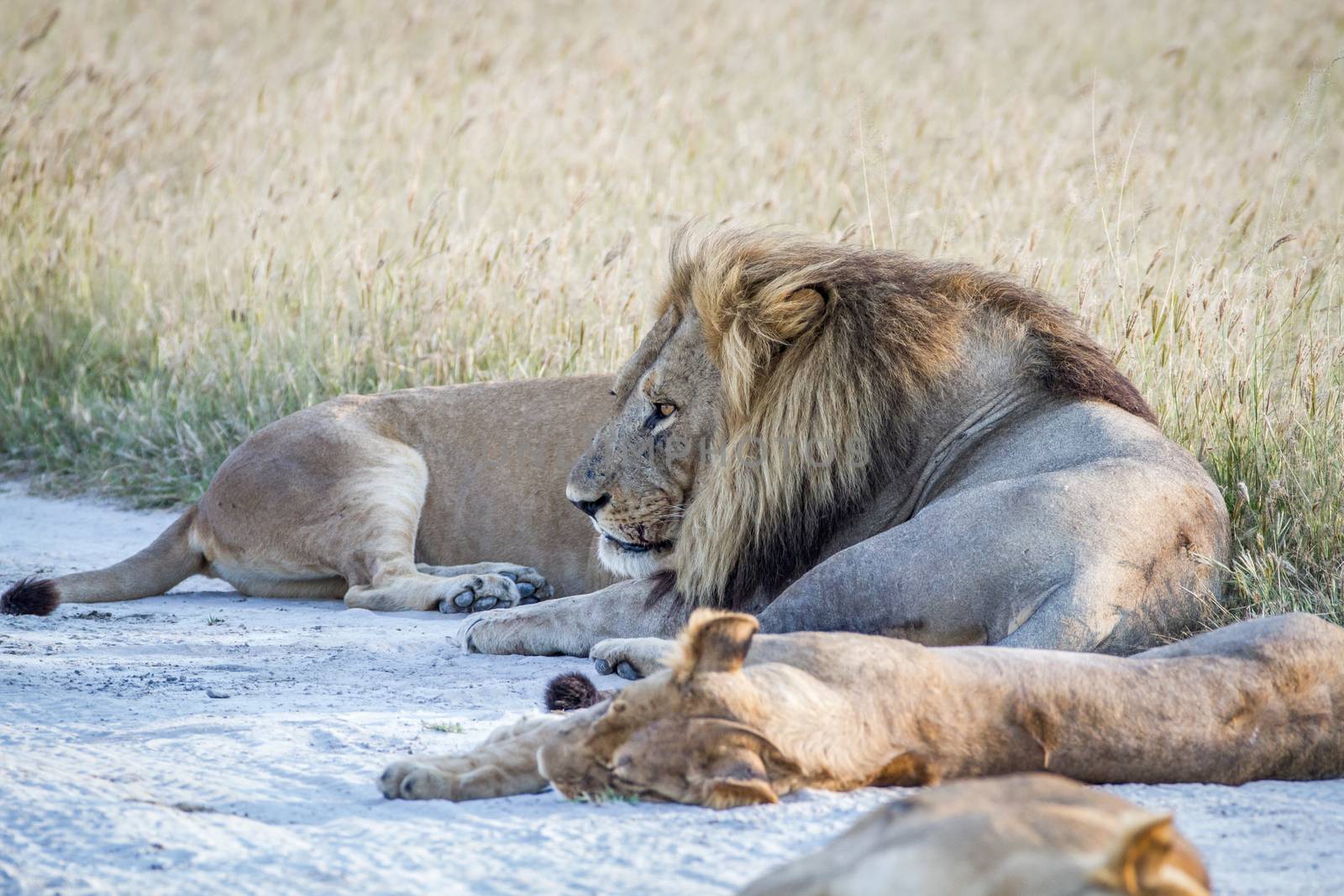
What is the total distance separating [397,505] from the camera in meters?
5.30

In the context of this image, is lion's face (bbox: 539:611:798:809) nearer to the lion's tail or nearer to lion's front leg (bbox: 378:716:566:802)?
lion's front leg (bbox: 378:716:566:802)

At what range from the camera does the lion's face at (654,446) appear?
13.1ft

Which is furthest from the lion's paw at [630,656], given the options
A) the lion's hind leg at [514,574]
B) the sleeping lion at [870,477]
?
the lion's hind leg at [514,574]

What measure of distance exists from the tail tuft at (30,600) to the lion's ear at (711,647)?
292cm

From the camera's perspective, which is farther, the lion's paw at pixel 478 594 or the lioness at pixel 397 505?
the lioness at pixel 397 505

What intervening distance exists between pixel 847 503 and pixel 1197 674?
1250 millimetres

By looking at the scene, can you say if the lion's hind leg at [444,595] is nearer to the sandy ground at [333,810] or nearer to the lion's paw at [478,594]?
the lion's paw at [478,594]

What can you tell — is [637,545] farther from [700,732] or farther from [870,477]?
[700,732]

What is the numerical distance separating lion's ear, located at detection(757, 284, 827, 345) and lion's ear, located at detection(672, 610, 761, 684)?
163cm

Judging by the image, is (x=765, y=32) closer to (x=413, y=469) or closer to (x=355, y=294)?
(x=355, y=294)

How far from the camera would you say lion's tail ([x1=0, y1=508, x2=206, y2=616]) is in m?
4.52

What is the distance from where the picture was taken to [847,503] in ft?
12.4

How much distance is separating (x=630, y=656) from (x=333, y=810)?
104 cm

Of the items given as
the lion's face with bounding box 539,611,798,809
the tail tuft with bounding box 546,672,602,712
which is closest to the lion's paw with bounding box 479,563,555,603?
the tail tuft with bounding box 546,672,602,712
